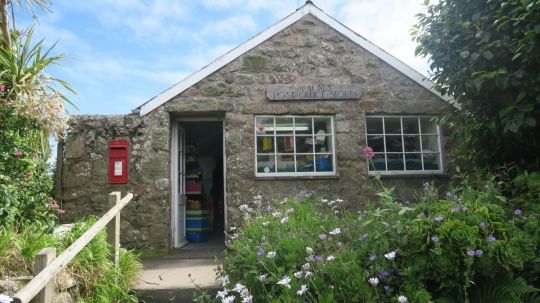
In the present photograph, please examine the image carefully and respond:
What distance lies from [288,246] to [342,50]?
4.69m

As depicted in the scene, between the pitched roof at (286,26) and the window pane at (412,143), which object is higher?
the pitched roof at (286,26)

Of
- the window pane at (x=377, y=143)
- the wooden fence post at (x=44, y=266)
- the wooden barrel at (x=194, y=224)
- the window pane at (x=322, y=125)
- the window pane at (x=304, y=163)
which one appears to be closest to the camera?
the wooden fence post at (x=44, y=266)

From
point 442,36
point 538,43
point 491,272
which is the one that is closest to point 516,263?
point 491,272

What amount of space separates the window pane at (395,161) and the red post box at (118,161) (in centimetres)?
460

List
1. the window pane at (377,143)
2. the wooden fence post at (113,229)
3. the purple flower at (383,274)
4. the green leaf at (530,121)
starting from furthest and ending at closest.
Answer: the window pane at (377,143) → the wooden fence post at (113,229) → the green leaf at (530,121) → the purple flower at (383,274)

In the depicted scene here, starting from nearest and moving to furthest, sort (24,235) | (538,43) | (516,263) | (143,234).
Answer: (516,263)
(538,43)
(24,235)
(143,234)

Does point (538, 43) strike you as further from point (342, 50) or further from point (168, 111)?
point (168, 111)

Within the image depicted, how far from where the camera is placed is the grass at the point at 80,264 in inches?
143

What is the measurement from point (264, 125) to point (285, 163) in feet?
2.52

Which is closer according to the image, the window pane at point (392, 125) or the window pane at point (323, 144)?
the window pane at point (323, 144)

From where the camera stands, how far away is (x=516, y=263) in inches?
94.7

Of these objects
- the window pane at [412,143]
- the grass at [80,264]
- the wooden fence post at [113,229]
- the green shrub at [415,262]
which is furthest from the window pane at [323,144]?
the grass at [80,264]

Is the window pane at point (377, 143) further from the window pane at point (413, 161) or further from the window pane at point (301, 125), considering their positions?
the window pane at point (301, 125)

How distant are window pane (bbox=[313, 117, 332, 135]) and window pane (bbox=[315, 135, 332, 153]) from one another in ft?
0.31
